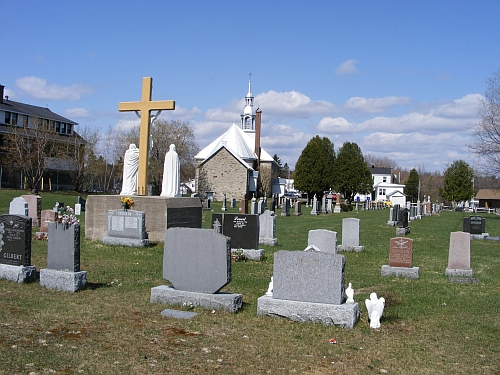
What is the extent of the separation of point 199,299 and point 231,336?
4.21 ft

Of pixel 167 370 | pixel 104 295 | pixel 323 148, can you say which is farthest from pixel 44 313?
pixel 323 148

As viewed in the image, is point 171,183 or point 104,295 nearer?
point 104,295

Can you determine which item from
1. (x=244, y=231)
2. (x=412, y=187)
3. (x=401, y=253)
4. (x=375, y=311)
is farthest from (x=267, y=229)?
(x=412, y=187)

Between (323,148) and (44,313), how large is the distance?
210 ft

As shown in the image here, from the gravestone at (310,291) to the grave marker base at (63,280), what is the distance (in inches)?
128

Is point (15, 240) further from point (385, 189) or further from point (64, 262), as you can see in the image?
point (385, 189)

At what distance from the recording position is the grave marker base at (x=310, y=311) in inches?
273

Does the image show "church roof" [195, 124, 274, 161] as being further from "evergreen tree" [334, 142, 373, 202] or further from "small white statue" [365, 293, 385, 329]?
"small white statue" [365, 293, 385, 329]

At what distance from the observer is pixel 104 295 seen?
337 inches

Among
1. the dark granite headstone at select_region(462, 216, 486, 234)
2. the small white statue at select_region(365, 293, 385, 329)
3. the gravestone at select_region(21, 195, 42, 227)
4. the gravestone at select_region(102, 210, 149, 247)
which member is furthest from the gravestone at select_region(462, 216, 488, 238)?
the gravestone at select_region(21, 195, 42, 227)

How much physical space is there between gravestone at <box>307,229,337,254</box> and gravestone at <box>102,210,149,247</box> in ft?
15.9

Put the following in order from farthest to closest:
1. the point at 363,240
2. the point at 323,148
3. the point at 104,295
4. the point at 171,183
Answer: the point at 323,148
the point at 363,240
the point at 171,183
the point at 104,295

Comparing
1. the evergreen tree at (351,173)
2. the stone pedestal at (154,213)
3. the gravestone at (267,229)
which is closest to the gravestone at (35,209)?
the stone pedestal at (154,213)

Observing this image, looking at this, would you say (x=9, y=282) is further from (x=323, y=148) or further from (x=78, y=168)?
(x=323, y=148)
